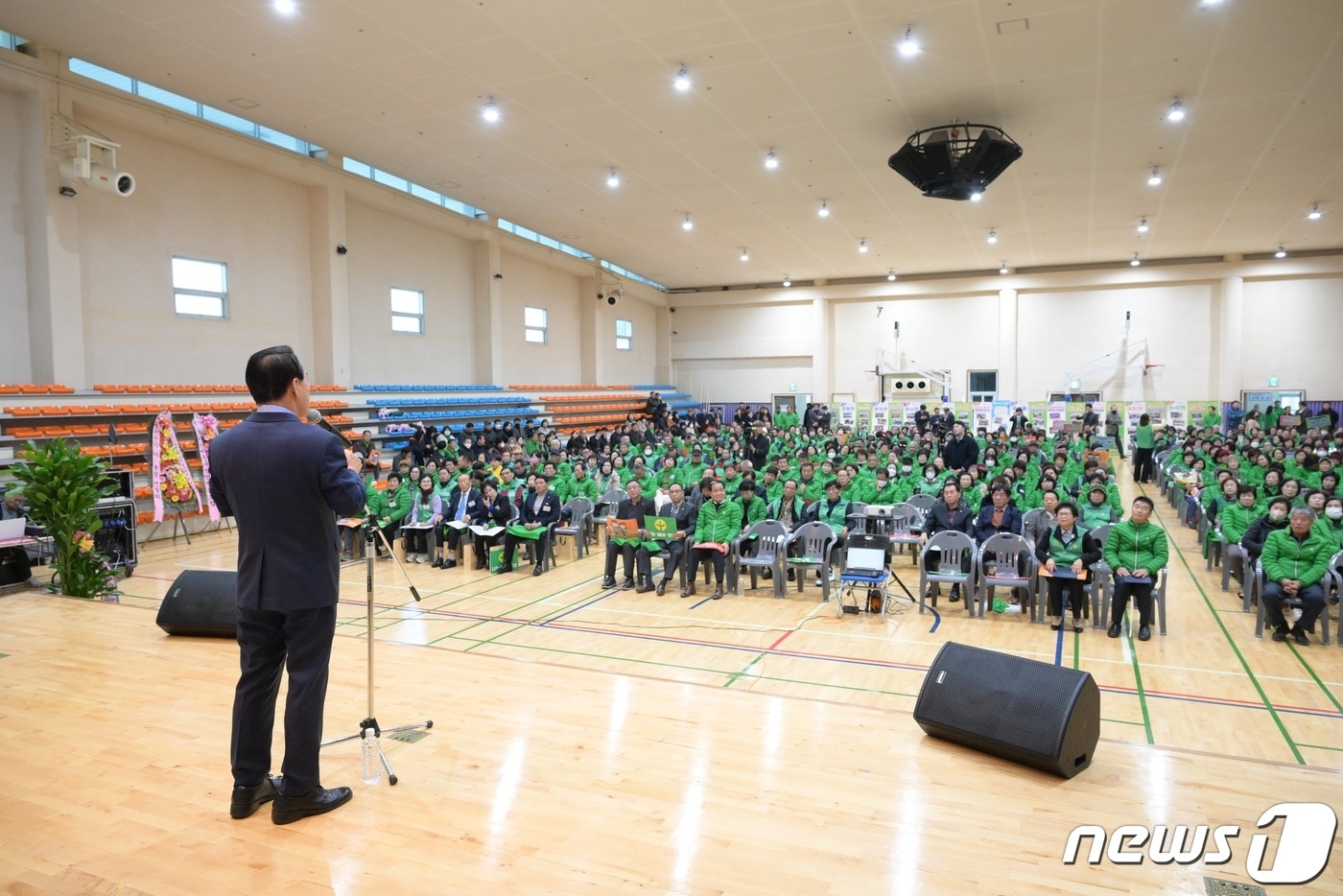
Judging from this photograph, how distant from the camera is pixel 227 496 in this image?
10.2 feet

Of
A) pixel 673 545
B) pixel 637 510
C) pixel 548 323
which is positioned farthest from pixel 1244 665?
pixel 548 323

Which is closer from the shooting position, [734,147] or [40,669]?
[40,669]

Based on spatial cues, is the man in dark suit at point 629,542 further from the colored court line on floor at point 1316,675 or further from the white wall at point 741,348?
the white wall at point 741,348

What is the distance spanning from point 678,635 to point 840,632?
1.61 meters

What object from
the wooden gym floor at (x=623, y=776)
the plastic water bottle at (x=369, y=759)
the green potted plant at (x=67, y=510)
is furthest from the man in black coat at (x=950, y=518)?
the green potted plant at (x=67, y=510)

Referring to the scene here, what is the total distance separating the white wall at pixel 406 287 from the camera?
1781cm

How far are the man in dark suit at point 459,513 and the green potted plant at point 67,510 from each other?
4.17 meters

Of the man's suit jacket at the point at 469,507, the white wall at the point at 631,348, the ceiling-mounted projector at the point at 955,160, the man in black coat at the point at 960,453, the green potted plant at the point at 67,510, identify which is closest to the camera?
the green potted plant at the point at 67,510

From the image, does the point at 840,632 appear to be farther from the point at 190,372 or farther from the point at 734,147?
the point at 190,372

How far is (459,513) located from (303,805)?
322 inches

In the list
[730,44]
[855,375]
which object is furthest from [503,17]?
[855,375]

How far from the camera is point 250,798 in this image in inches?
127

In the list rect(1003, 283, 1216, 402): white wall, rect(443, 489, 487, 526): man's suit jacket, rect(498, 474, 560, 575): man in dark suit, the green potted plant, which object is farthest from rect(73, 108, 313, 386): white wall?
rect(1003, 283, 1216, 402): white wall

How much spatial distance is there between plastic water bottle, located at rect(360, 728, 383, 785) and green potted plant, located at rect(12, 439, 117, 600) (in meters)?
5.95
